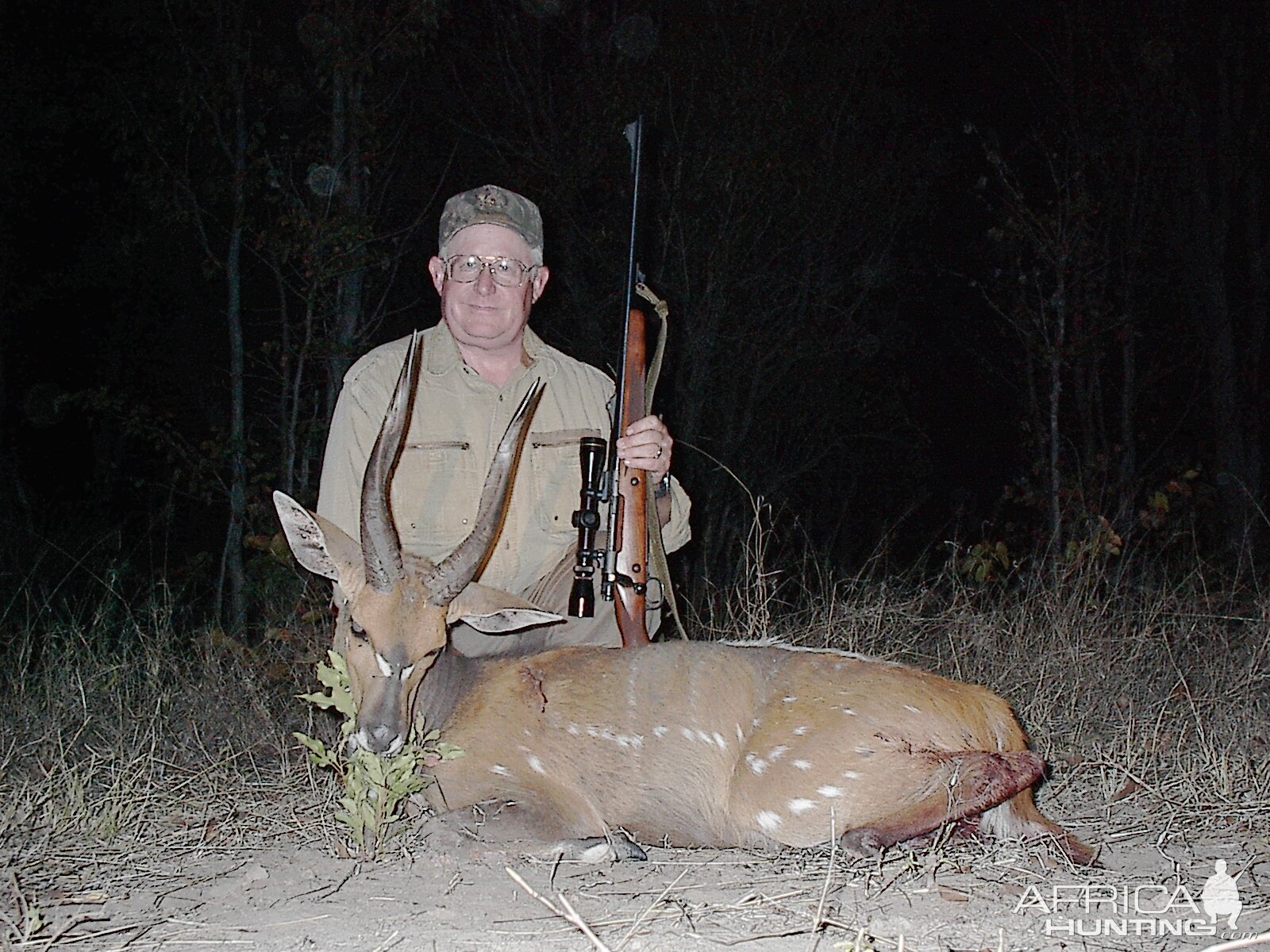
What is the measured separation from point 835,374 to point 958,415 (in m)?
5.70

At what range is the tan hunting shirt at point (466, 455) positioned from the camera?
4.41 meters

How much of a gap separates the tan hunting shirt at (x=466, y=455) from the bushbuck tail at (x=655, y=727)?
2.14 feet

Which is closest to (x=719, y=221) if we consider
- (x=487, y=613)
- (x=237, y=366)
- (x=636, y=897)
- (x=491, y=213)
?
(x=237, y=366)

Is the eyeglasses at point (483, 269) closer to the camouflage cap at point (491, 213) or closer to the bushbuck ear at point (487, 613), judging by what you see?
the camouflage cap at point (491, 213)

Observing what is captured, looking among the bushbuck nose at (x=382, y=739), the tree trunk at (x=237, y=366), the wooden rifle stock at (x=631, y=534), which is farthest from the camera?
the tree trunk at (x=237, y=366)

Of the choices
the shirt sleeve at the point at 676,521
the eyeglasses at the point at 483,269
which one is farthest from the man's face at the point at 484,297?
the shirt sleeve at the point at 676,521

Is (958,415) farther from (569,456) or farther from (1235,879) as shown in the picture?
(1235,879)

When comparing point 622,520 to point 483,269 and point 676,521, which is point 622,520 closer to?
point 676,521

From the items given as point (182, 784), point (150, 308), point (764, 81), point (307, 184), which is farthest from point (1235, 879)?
point (150, 308)

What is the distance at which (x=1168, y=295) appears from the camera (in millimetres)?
14617

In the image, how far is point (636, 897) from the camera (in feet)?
9.46

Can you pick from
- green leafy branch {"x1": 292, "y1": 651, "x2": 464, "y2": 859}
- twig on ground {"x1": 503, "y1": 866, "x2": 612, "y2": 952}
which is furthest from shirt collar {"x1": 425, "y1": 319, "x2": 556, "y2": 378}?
twig on ground {"x1": 503, "y1": 866, "x2": 612, "y2": 952}

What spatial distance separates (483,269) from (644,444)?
99 cm

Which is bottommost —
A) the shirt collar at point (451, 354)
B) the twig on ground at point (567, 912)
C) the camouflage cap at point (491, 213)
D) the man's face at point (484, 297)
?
the twig on ground at point (567, 912)
